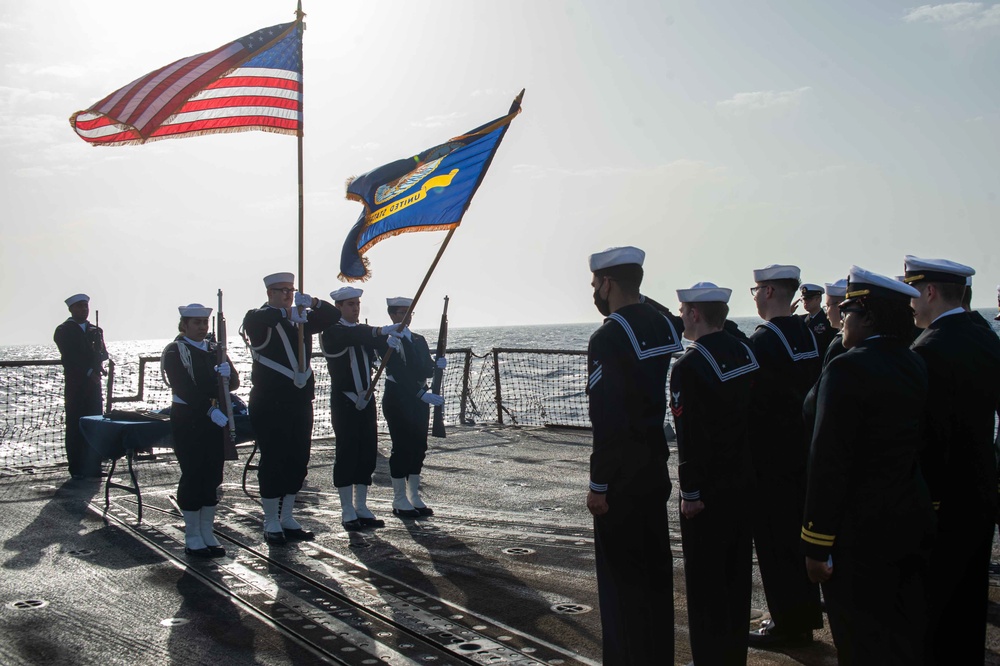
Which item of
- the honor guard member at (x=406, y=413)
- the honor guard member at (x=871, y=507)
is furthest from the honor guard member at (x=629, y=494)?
the honor guard member at (x=406, y=413)

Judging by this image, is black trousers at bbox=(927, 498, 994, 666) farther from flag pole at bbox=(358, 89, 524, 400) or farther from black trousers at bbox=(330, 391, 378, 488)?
black trousers at bbox=(330, 391, 378, 488)

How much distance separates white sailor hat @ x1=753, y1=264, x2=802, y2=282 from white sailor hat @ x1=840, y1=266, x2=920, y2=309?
1919 millimetres

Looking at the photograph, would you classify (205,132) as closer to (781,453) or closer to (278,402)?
(278,402)

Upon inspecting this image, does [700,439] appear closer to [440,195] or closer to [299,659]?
[299,659]

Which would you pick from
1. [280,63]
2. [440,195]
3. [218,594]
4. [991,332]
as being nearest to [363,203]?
[440,195]

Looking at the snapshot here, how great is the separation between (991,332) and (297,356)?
5.51 metres

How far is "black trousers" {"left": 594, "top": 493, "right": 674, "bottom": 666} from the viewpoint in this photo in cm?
417

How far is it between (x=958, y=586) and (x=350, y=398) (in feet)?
18.7

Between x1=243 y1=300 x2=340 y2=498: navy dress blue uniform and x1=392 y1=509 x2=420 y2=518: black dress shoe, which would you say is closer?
x1=243 y1=300 x2=340 y2=498: navy dress blue uniform

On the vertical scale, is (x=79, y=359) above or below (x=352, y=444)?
above

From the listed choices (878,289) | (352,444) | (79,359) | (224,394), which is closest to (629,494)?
(878,289)

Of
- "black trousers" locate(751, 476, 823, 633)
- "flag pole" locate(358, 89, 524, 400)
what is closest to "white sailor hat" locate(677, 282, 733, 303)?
"black trousers" locate(751, 476, 823, 633)

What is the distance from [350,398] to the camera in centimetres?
849

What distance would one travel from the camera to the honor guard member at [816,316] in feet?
24.7
